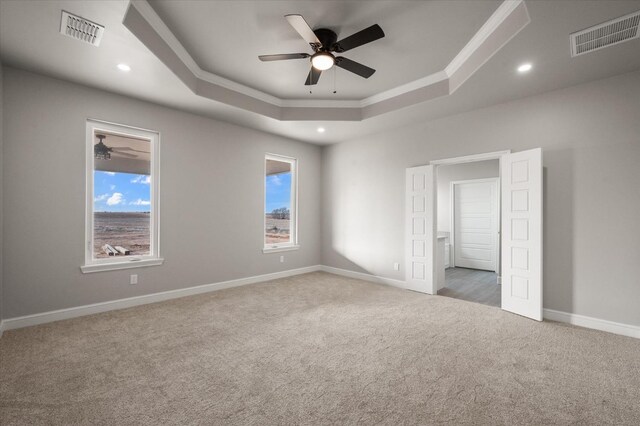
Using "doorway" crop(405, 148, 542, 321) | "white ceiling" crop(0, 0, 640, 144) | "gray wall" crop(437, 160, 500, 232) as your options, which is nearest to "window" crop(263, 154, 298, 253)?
"white ceiling" crop(0, 0, 640, 144)

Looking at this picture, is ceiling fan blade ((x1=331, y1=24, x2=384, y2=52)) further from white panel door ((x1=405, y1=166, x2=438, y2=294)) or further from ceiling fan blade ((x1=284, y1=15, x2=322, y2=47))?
white panel door ((x1=405, y1=166, x2=438, y2=294))

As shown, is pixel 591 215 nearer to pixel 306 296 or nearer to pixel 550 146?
pixel 550 146

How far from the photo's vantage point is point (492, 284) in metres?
5.38

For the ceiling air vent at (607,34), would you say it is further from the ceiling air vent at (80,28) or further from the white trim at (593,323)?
the ceiling air vent at (80,28)

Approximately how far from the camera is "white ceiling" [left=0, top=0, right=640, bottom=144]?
231 cm

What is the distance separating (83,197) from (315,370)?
3.47 meters

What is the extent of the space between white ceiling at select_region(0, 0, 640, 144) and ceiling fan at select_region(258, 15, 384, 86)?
0.60 feet

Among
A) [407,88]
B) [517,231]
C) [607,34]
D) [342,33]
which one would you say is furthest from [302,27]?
[517,231]

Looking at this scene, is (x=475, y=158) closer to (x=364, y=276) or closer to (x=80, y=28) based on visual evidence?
(x=364, y=276)

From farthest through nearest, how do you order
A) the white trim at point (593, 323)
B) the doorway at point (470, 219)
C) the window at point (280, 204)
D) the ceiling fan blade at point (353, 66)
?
the doorway at point (470, 219) < the window at point (280, 204) < the white trim at point (593, 323) < the ceiling fan blade at point (353, 66)

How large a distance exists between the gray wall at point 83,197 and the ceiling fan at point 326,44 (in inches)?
89.8

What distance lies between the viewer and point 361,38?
100 inches

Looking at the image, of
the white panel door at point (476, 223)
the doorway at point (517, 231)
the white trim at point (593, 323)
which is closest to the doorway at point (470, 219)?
the white panel door at point (476, 223)

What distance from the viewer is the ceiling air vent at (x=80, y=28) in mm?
2342
